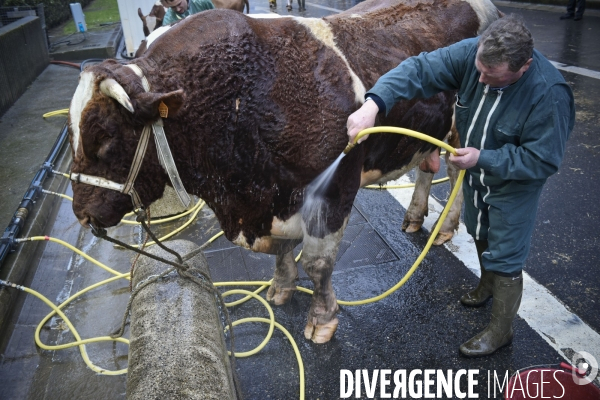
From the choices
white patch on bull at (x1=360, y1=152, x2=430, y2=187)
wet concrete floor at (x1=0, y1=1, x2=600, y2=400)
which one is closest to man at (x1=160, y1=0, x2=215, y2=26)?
wet concrete floor at (x1=0, y1=1, x2=600, y2=400)

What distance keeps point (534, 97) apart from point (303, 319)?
7.06 ft

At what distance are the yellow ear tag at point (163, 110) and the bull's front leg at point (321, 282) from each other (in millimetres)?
1136

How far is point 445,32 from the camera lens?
3432 millimetres

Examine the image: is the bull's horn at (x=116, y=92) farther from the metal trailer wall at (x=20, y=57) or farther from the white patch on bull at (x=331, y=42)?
the metal trailer wall at (x=20, y=57)

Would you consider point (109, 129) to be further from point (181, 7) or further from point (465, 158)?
point (181, 7)

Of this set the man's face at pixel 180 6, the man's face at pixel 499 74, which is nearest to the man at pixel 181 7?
the man's face at pixel 180 6

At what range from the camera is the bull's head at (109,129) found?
88.7 inches

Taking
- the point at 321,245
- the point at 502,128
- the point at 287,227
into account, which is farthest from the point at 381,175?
the point at 502,128

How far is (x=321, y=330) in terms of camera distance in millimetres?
3387

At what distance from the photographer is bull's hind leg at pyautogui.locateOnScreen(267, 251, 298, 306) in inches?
144

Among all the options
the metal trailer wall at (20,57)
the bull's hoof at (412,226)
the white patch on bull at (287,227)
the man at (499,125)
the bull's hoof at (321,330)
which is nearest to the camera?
the man at (499,125)

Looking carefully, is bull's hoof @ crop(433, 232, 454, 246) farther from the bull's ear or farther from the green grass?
the green grass

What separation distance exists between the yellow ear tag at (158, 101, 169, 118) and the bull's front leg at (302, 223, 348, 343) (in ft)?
3.73

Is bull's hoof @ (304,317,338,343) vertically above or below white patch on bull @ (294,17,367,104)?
below
